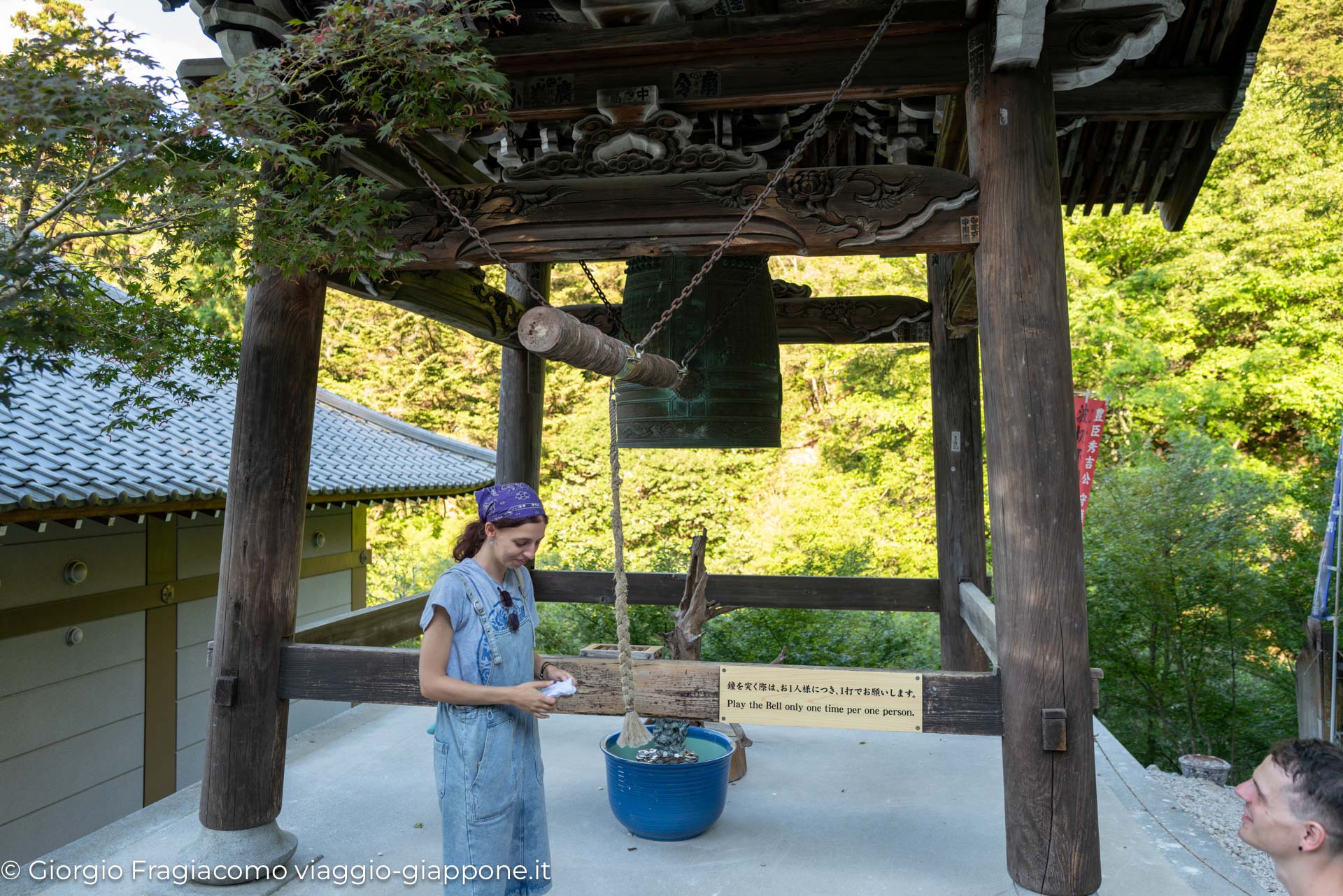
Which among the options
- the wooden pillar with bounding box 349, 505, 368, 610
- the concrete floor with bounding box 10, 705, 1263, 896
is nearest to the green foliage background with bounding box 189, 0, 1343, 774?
the wooden pillar with bounding box 349, 505, 368, 610

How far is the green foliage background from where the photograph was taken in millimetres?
9586

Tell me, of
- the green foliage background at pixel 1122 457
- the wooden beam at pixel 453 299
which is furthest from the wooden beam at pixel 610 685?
the green foliage background at pixel 1122 457

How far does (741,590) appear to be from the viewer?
632cm

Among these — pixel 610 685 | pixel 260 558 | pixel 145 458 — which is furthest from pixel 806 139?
pixel 145 458

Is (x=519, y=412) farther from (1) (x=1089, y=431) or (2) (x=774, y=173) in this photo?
(1) (x=1089, y=431)

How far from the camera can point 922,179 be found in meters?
3.29

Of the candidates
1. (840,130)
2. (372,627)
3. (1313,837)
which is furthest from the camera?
(372,627)

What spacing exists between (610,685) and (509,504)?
1.18 meters

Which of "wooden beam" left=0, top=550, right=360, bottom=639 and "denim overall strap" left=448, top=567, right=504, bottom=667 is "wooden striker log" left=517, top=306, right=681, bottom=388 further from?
"wooden beam" left=0, top=550, right=360, bottom=639

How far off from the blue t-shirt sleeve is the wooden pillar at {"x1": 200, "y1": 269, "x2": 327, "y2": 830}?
1575 millimetres

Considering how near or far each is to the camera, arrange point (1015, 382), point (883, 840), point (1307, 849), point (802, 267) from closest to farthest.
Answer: point (1307, 849) < point (1015, 382) < point (883, 840) < point (802, 267)

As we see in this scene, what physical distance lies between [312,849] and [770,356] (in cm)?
311

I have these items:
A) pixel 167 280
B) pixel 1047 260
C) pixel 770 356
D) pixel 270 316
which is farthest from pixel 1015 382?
pixel 167 280

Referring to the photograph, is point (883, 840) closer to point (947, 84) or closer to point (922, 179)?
point (922, 179)
